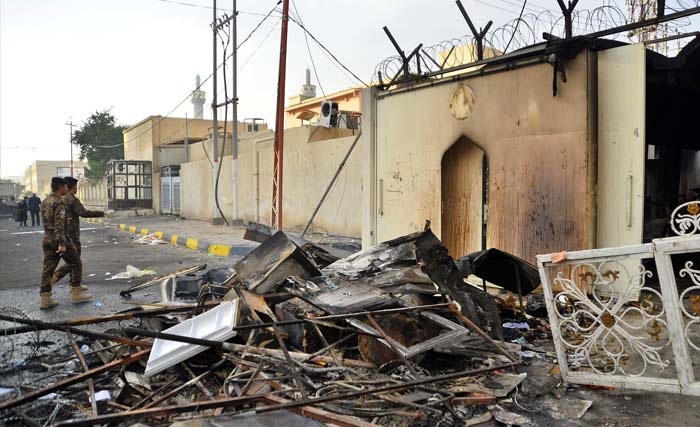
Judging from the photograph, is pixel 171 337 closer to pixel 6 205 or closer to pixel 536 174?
pixel 536 174

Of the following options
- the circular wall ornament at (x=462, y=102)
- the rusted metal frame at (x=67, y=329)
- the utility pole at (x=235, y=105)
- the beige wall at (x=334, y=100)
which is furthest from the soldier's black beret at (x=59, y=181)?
the beige wall at (x=334, y=100)

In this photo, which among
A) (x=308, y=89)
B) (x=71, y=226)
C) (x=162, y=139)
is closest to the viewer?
(x=71, y=226)

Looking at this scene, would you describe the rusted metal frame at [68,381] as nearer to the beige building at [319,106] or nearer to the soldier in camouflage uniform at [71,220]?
the soldier in camouflage uniform at [71,220]

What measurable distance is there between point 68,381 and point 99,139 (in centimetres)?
4203

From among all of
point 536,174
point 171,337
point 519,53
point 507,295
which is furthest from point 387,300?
point 519,53

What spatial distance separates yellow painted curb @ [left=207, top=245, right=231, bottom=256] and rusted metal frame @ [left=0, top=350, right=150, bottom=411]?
7447 millimetres

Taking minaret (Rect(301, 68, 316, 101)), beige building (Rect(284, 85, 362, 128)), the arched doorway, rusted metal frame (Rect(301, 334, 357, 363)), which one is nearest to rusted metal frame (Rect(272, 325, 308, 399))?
rusted metal frame (Rect(301, 334, 357, 363))

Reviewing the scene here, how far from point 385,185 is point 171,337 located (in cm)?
522

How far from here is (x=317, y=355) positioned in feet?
11.3

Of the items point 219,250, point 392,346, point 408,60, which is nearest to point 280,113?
point 219,250

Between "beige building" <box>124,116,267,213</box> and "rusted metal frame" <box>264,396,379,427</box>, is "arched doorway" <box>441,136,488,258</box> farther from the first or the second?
"beige building" <box>124,116,267,213</box>

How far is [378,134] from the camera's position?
7.90m

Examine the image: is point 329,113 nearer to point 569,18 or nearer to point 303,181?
point 303,181

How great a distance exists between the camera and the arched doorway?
655cm
